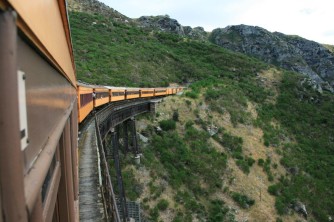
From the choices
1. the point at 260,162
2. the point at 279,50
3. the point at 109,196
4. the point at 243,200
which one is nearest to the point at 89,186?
the point at 109,196

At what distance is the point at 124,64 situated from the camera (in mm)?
48969

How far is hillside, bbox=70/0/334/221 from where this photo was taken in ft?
74.6

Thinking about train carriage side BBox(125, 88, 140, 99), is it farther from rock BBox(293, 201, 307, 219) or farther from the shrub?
rock BBox(293, 201, 307, 219)

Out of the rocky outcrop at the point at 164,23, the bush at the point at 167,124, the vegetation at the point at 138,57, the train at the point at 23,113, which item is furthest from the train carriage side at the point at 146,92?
the rocky outcrop at the point at 164,23

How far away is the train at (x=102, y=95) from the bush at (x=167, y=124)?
2.79 m

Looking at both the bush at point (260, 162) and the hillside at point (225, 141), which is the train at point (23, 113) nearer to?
the hillside at point (225, 141)

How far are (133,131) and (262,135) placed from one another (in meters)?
16.4

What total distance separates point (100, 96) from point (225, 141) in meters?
15.5

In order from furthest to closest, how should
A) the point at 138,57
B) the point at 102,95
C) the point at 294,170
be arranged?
1. the point at 138,57
2. the point at 294,170
3. the point at 102,95

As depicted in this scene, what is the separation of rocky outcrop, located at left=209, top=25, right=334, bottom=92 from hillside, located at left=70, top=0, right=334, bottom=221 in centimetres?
4398

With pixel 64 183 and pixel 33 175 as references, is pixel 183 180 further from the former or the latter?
pixel 33 175

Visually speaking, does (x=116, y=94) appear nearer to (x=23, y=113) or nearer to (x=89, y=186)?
(x=89, y=186)

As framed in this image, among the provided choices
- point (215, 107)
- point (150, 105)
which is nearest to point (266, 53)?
point (215, 107)

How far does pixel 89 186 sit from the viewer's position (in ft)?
25.7
